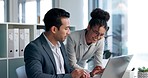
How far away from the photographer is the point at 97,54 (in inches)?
90.4

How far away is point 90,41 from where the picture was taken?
2.20 meters

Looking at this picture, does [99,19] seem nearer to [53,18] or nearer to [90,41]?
[90,41]

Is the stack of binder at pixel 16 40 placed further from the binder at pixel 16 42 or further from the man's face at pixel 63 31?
the man's face at pixel 63 31

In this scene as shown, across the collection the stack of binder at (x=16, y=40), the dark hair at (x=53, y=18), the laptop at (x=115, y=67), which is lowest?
the laptop at (x=115, y=67)

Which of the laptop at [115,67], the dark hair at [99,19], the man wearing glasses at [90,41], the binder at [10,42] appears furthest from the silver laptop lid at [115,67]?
the binder at [10,42]

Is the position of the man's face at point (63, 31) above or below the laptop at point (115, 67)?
above

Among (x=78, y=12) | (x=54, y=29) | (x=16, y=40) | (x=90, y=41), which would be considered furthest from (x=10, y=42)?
(x=78, y=12)

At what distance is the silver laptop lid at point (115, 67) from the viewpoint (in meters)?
1.55

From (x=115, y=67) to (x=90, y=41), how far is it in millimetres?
580

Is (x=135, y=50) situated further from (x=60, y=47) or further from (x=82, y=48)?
(x=60, y=47)

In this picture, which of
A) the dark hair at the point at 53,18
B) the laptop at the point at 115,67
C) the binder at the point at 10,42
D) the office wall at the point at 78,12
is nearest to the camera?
the laptop at the point at 115,67

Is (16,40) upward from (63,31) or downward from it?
downward

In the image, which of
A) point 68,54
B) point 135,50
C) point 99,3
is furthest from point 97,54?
point 99,3

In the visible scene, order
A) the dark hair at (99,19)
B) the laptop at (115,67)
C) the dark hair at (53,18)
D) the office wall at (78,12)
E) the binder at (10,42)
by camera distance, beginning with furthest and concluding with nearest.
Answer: the office wall at (78,12), the binder at (10,42), the dark hair at (99,19), the dark hair at (53,18), the laptop at (115,67)
